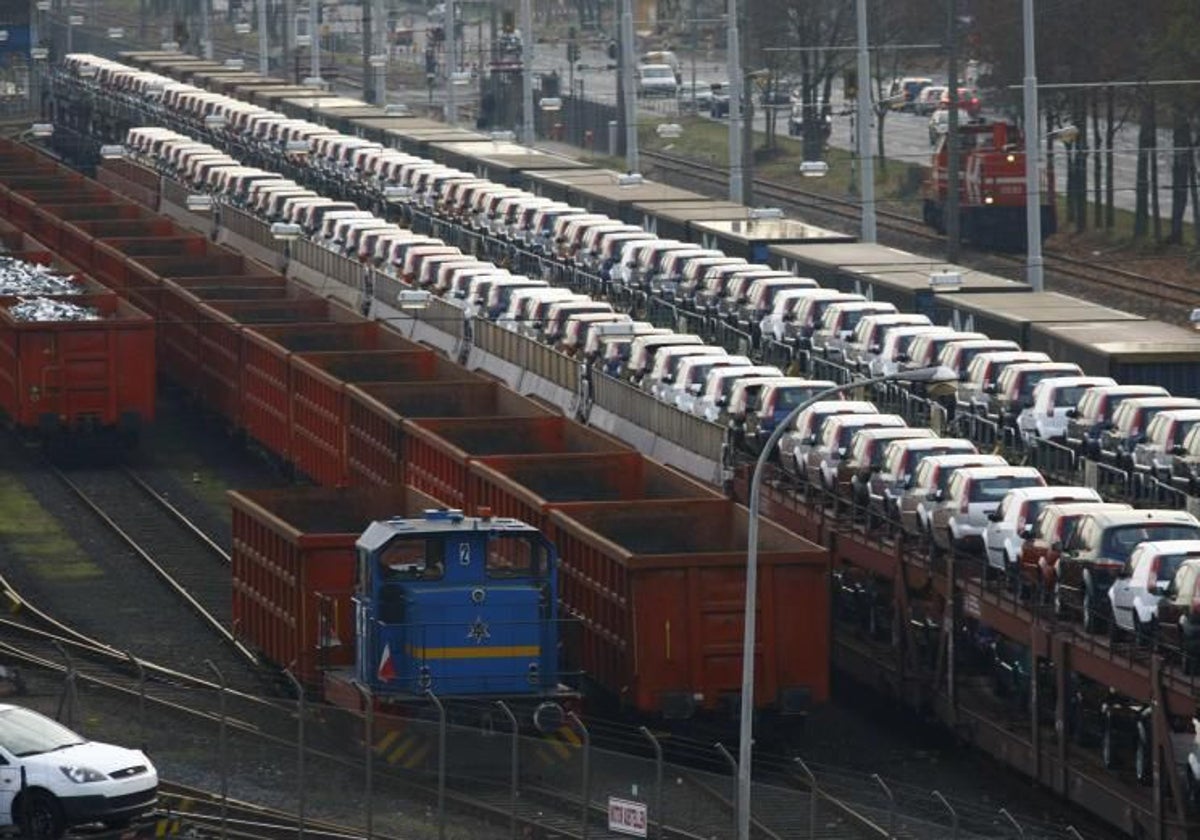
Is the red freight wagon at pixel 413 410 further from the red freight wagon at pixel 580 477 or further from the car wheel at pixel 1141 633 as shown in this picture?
the car wheel at pixel 1141 633

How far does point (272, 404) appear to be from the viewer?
2293 inches

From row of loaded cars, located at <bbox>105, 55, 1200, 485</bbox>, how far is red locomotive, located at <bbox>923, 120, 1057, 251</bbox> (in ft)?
40.5

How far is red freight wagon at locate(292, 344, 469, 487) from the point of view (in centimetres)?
5416

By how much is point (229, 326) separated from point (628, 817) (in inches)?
1220

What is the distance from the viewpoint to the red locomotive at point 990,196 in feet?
305

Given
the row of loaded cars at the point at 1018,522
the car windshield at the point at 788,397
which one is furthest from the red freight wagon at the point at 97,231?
the row of loaded cars at the point at 1018,522

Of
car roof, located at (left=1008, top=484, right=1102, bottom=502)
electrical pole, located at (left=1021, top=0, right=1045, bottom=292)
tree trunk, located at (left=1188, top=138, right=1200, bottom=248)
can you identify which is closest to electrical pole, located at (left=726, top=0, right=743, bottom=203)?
tree trunk, located at (left=1188, top=138, right=1200, bottom=248)

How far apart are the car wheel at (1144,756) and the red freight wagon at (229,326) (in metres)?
28.8

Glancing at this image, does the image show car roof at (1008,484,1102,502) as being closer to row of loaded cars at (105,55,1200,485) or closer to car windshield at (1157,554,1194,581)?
car windshield at (1157,554,1194,581)

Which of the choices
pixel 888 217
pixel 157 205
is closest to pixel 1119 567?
pixel 157 205

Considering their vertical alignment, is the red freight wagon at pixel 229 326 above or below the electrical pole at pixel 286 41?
below

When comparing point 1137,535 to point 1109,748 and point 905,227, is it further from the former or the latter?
point 905,227

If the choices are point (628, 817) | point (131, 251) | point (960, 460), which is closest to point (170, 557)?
point (960, 460)

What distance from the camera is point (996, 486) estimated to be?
41.7 meters
